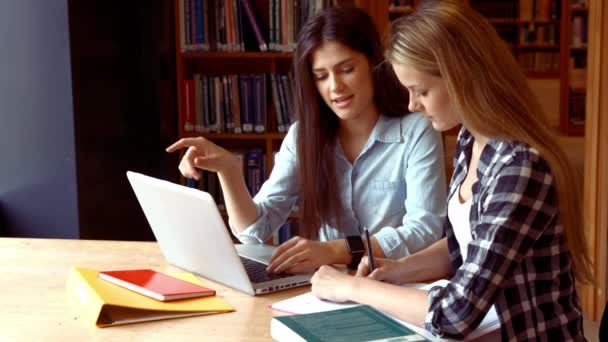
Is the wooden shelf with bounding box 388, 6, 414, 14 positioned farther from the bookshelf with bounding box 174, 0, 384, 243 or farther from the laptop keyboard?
the laptop keyboard

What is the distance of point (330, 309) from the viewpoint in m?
1.36

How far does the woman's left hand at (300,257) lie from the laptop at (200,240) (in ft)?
0.08

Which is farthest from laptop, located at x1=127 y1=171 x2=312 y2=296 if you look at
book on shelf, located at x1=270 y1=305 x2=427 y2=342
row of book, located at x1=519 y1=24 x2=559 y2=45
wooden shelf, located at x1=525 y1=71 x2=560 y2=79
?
wooden shelf, located at x1=525 y1=71 x2=560 y2=79

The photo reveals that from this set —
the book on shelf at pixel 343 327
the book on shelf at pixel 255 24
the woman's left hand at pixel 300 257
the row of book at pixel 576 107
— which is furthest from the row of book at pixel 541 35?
the book on shelf at pixel 343 327

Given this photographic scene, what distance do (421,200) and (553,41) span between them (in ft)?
20.7

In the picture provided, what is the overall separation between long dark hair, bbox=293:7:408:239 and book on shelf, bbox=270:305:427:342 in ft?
2.55

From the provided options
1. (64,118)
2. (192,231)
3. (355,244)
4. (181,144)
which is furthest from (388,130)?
(64,118)

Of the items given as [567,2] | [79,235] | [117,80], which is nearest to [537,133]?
[79,235]

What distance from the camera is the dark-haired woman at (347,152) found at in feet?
6.51

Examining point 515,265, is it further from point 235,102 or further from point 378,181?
point 235,102

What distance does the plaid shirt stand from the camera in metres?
1.18

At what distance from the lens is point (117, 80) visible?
10.5ft

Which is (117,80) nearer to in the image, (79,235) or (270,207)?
(79,235)

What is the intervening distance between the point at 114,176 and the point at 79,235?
1.17 feet
